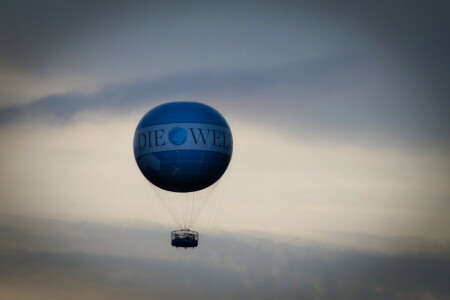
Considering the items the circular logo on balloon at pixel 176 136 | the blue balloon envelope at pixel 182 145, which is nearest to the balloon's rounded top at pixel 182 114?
the blue balloon envelope at pixel 182 145

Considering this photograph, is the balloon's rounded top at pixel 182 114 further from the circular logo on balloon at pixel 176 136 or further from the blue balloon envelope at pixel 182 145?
the circular logo on balloon at pixel 176 136

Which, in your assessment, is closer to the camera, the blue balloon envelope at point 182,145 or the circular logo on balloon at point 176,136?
the circular logo on balloon at point 176,136

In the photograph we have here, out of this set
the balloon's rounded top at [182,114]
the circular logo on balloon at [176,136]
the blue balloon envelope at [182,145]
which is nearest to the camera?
the circular logo on balloon at [176,136]

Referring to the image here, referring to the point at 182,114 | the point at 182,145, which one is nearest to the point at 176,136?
the point at 182,145

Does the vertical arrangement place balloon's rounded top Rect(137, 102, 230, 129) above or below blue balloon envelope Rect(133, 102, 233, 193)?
above

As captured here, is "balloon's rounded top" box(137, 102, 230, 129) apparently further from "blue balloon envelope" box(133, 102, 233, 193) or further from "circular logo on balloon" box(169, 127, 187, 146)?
"circular logo on balloon" box(169, 127, 187, 146)

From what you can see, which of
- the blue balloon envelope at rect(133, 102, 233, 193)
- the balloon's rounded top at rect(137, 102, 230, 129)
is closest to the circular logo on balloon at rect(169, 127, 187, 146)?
the blue balloon envelope at rect(133, 102, 233, 193)

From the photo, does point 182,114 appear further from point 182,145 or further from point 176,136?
point 182,145
